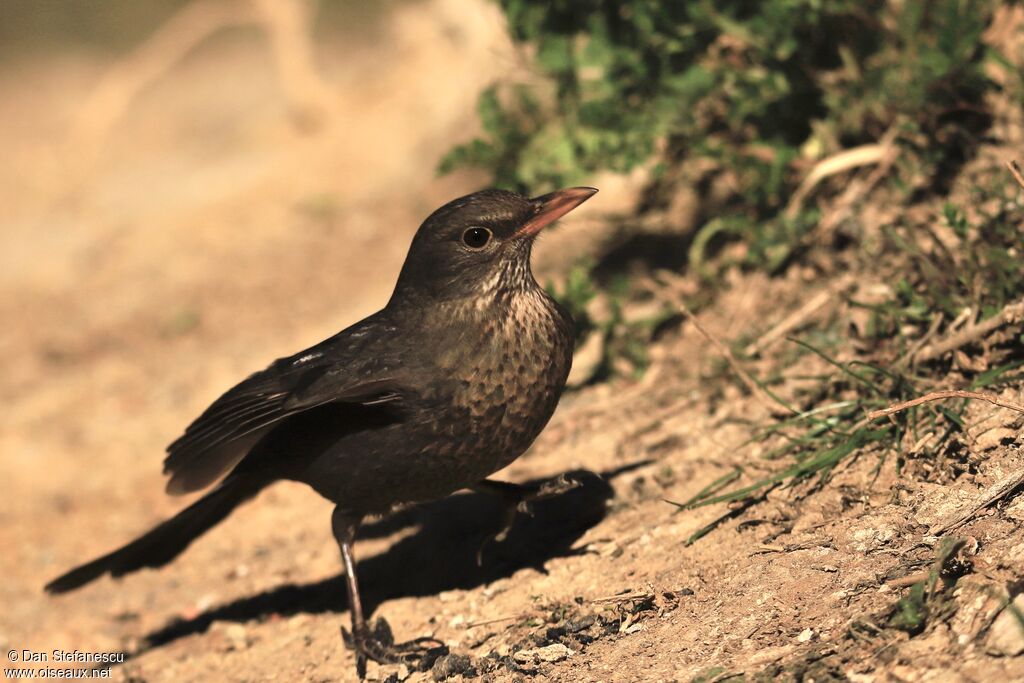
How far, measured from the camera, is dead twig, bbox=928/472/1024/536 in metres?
3.48

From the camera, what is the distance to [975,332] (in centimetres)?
417

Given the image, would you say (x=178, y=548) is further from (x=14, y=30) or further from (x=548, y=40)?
(x=14, y=30)

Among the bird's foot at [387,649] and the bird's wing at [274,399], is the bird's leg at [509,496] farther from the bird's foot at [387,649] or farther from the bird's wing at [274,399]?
the bird's wing at [274,399]

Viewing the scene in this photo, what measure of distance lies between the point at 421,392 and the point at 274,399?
2.07 feet

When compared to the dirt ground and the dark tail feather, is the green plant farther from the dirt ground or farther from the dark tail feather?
the dark tail feather

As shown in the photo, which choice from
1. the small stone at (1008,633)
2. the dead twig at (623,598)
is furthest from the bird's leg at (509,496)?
the small stone at (1008,633)

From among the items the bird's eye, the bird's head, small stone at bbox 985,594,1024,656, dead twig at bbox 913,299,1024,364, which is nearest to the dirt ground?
small stone at bbox 985,594,1024,656

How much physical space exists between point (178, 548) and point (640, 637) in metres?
2.52

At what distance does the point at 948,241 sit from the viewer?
497 cm

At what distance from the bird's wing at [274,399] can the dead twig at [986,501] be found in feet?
5.96

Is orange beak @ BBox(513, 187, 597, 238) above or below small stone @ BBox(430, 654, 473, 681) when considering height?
above

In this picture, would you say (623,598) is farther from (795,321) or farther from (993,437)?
(795,321)

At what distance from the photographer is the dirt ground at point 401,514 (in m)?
3.49

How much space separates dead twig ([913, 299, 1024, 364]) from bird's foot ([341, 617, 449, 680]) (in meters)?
2.09
